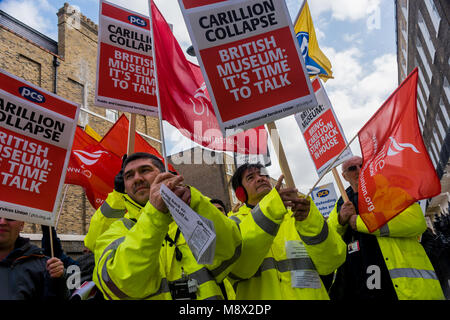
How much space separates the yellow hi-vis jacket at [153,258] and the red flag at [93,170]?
3734 millimetres

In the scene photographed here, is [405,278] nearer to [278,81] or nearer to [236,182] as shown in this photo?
[236,182]

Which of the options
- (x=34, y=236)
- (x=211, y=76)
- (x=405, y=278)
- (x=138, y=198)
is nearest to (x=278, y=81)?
(x=211, y=76)

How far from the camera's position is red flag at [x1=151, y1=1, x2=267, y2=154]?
340 centimetres

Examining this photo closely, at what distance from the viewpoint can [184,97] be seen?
12.0ft

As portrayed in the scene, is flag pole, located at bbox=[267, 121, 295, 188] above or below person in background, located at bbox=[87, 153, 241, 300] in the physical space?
above

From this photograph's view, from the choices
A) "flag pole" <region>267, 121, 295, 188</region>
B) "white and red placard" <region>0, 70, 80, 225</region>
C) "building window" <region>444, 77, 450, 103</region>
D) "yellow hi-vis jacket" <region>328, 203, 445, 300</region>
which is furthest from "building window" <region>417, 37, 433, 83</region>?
"white and red placard" <region>0, 70, 80, 225</region>

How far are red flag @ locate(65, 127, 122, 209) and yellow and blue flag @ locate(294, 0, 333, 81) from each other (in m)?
3.44

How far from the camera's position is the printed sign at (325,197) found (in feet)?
36.3

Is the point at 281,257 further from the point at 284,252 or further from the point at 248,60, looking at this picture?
the point at 248,60

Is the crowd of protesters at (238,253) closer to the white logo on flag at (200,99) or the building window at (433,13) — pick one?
the white logo on flag at (200,99)

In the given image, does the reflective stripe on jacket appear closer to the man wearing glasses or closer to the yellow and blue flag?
the man wearing glasses

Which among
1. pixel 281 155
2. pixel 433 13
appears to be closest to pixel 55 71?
pixel 281 155

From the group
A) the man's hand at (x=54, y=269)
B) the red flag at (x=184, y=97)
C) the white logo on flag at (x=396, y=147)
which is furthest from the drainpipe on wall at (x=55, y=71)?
the white logo on flag at (x=396, y=147)

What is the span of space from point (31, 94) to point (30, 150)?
54cm
